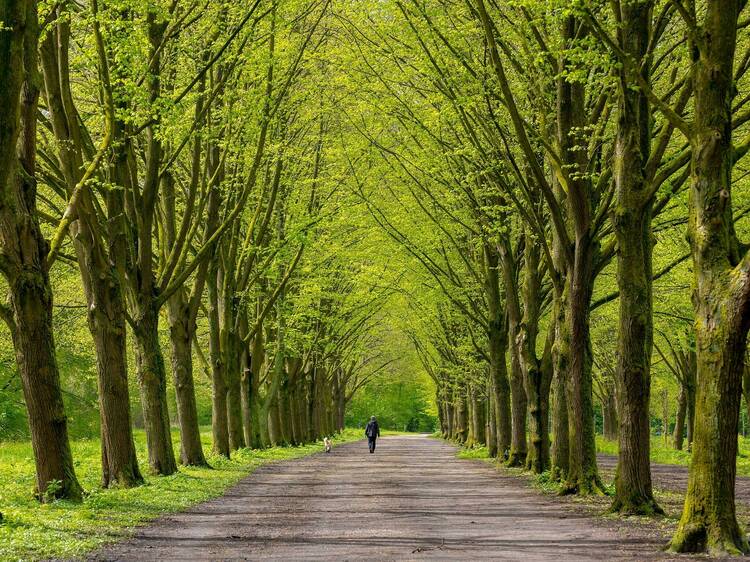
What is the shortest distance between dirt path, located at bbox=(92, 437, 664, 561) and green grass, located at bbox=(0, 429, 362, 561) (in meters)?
0.41

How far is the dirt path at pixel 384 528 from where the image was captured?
10.6 metres

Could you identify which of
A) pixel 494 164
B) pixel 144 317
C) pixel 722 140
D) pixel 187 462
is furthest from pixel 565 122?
pixel 187 462

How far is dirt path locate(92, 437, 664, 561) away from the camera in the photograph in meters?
10.6

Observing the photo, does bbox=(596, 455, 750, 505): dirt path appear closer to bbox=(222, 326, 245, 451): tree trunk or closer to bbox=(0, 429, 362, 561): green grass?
bbox=(0, 429, 362, 561): green grass

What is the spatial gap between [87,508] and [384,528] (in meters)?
4.59

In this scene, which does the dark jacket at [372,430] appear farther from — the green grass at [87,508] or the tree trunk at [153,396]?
the tree trunk at [153,396]

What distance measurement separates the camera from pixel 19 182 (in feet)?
46.5

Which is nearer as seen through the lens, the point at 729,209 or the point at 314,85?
the point at 729,209

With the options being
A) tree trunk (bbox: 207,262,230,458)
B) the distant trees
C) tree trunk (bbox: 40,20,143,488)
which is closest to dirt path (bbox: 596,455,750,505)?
the distant trees

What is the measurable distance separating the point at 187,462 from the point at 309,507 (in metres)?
9.18

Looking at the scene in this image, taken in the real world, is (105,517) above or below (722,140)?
below

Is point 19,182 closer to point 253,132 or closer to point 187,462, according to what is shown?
point 253,132

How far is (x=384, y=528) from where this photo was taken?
1303 centimetres

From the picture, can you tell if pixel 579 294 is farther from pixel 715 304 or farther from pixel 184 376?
pixel 184 376
